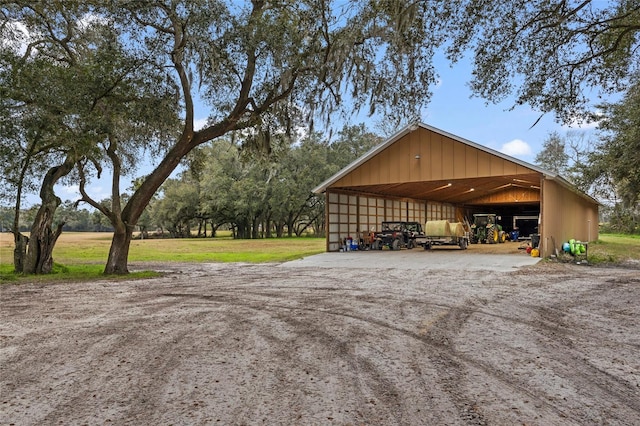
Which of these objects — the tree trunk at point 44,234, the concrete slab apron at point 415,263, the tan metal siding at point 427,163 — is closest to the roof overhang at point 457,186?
the tan metal siding at point 427,163

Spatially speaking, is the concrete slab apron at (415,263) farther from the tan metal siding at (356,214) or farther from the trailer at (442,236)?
the trailer at (442,236)

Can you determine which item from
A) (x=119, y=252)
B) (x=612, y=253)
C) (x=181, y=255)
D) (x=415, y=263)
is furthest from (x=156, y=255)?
(x=612, y=253)

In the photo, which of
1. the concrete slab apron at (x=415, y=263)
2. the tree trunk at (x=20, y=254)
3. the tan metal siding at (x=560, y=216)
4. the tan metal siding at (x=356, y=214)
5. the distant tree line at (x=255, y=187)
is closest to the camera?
the tree trunk at (x=20, y=254)

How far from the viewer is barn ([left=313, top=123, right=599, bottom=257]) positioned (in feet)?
67.3

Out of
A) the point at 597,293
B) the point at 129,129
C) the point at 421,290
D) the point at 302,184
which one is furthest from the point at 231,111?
the point at 302,184

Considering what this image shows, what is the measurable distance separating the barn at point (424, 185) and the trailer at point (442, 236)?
2453 millimetres

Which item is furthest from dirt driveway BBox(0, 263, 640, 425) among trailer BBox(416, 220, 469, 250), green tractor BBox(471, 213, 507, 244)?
green tractor BBox(471, 213, 507, 244)

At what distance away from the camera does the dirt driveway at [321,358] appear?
371 centimetres

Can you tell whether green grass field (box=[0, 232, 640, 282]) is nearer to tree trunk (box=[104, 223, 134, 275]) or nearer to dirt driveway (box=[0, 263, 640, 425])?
tree trunk (box=[104, 223, 134, 275])

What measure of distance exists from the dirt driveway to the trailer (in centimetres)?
1511

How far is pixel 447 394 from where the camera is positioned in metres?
4.06

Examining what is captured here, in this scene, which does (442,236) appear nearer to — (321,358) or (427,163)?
(427,163)

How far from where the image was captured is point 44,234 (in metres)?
14.8

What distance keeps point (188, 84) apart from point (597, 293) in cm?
1230
